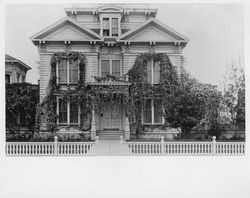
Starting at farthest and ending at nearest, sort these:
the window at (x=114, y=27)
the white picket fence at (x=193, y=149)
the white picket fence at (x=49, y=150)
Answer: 1. the window at (x=114, y=27)
2. the white picket fence at (x=193, y=149)
3. the white picket fence at (x=49, y=150)

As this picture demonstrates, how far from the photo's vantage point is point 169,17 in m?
17.3

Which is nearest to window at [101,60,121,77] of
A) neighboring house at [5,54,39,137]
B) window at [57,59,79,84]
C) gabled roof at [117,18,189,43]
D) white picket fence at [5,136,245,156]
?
gabled roof at [117,18,189,43]

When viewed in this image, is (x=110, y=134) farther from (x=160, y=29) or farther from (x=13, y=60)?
(x=13, y=60)

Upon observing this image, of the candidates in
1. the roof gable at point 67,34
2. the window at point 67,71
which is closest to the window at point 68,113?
the window at point 67,71

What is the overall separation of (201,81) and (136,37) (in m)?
4.07

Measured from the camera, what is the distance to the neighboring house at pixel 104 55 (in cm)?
1761

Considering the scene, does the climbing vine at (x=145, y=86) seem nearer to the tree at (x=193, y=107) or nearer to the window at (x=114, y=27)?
the tree at (x=193, y=107)

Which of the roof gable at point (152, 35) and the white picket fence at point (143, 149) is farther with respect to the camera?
the roof gable at point (152, 35)

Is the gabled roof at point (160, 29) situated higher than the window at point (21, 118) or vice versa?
the gabled roof at point (160, 29)

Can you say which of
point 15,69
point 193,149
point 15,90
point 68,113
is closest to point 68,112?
point 68,113

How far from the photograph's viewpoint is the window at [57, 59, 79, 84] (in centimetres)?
1802

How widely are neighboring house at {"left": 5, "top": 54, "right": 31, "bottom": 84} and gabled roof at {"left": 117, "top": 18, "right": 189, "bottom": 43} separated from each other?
17.1ft
